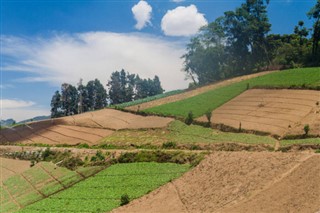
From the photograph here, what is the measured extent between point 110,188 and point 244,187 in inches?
596

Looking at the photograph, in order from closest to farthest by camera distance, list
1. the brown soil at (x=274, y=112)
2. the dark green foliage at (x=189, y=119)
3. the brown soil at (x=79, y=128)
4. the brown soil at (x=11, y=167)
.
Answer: the brown soil at (x=274, y=112)
the brown soil at (x=11, y=167)
the dark green foliage at (x=189, y=119)
the brown soil at (x=79, y=128)

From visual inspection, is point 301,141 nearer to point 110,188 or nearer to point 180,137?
point 180,137

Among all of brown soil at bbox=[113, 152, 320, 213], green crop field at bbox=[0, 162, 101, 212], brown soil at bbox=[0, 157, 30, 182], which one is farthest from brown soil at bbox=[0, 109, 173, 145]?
brown soil at bbox=[113, 152, 320, 213]

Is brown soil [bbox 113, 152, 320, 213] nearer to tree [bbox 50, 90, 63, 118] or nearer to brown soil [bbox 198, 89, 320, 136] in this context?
brown soil [bbox 198, 89, 320, 136]

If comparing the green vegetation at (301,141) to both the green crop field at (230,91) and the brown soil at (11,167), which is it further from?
the brown soil at (11,167)

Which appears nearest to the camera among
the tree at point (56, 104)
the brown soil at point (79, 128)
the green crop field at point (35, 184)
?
the green crop field at point (35, 184)

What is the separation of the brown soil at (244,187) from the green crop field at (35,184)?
1223 cm

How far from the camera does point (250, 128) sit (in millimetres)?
50656

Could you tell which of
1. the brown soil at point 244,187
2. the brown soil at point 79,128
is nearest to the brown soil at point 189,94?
the brown soil at point 79,128

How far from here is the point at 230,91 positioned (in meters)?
74.1

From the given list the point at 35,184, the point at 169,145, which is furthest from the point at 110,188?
the point at 169,145

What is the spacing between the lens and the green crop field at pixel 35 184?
40694 millimetres

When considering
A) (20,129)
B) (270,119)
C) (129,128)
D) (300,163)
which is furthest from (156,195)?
Answer: (20,129)

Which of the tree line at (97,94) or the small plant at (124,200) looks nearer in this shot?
the small plant at (124,200)
